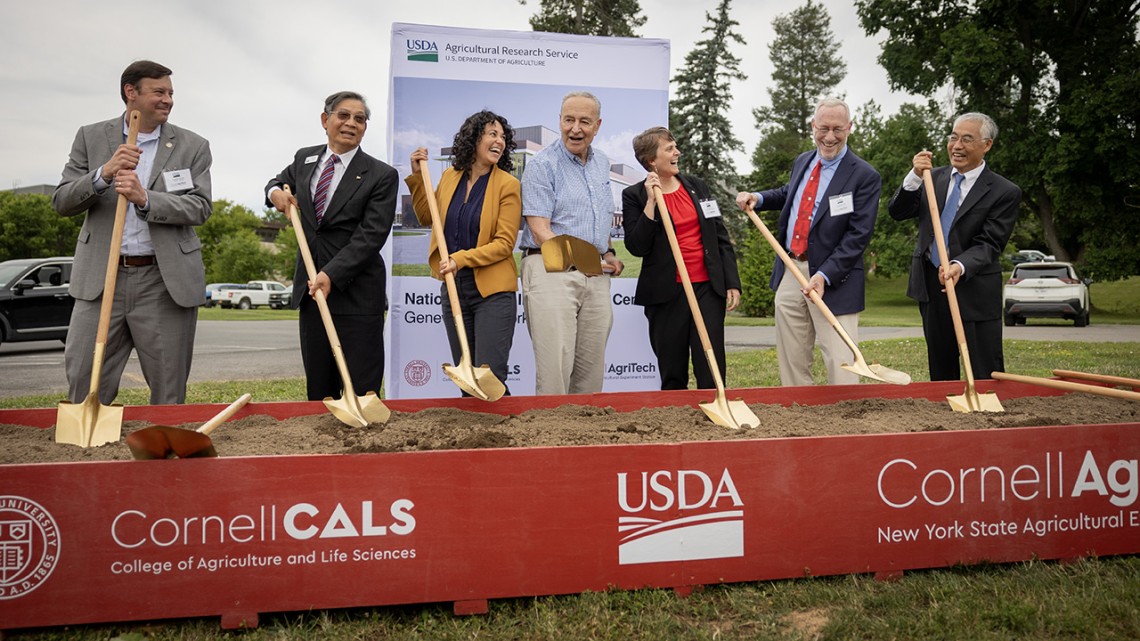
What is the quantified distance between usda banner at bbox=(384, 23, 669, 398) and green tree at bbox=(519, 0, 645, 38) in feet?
65.1

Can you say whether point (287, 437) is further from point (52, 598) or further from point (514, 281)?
point (514, 281)

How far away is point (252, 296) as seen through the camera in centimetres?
3284

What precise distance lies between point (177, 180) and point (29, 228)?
35.8 meters

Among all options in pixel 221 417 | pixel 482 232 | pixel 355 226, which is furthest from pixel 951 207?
pixel 221 417

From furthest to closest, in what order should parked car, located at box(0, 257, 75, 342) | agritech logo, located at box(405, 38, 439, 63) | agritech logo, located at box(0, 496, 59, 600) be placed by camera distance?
parked car, located at box(0, 257, 75, 342) < agritech logo, located at box(405, 38, 439, 63) < agritech logo, located at box(0, 496, 59, 600)

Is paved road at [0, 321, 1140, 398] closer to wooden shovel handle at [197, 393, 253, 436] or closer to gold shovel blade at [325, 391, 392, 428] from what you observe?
wooden shovel handle at [197, 393, 253, 436]

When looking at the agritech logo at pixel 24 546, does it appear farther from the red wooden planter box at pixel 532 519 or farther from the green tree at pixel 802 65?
the green tree at pixel 802 65

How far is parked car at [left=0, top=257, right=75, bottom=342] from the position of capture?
35.0ft

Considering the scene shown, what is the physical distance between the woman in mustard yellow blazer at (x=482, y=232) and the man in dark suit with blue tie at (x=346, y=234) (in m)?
0.25

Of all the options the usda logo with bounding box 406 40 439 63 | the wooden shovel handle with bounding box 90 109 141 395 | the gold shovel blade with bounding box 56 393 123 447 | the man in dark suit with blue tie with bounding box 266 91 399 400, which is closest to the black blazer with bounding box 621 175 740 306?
the man in dark suit with blue tie with bounding box 266 91 399 400

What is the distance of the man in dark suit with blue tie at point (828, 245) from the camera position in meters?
3.89

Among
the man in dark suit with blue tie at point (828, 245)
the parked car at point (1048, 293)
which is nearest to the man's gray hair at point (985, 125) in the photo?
the man in dark suit with blue tie at point (828, 245)

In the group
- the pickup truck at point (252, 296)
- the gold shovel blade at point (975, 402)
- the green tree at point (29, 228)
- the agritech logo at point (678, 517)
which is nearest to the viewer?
the agritech logo at point (678, 517)

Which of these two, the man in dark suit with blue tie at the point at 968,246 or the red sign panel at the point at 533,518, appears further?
the man in dark suit with blue tie at the point at 968,246
